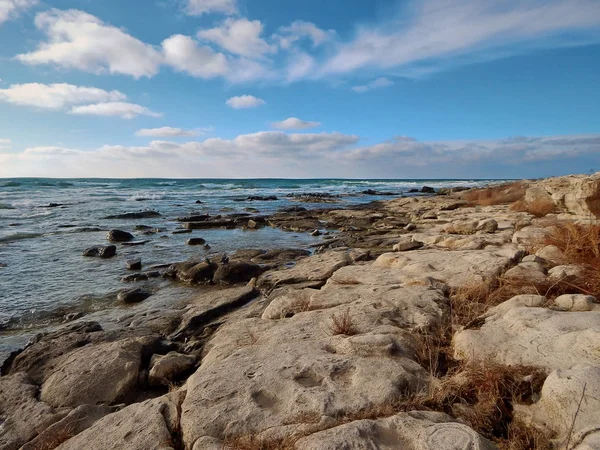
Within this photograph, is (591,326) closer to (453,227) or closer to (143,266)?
(453,227)

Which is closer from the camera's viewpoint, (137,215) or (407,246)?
(407,246)

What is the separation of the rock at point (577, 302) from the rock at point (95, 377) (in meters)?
4.39

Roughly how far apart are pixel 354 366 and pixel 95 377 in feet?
9.22

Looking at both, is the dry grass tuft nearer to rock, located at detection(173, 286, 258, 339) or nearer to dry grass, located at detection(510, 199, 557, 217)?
rock, located at detection(173, 286, 258, 339)

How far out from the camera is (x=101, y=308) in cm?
672

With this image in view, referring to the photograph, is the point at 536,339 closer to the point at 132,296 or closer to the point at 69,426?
the point at 69,426

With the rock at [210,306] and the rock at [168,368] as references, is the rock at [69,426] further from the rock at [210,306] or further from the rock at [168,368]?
the rock at [210,306]

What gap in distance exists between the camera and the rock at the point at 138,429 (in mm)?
2463

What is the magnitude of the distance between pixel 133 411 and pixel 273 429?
1.23 meters

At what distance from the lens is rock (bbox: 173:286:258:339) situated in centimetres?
565

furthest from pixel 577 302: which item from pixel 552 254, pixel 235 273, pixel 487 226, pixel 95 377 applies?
pixel 487 226

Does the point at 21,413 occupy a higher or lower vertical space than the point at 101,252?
lower

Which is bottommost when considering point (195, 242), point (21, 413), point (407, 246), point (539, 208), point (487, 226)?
point (21, 413)

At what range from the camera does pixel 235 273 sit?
814cm
